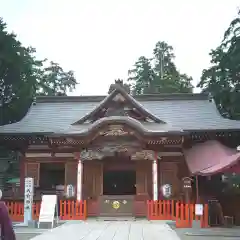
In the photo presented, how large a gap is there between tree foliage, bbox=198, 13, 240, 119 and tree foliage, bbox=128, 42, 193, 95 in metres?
13.3

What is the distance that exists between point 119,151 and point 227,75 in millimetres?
11245

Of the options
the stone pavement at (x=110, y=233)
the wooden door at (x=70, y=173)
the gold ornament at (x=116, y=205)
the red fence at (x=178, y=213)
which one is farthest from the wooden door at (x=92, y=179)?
the stone pavement at (x=110, y=233)

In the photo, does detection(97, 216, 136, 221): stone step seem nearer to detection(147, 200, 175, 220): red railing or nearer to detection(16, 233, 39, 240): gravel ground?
detection(147, 200, 175, 220): red railing

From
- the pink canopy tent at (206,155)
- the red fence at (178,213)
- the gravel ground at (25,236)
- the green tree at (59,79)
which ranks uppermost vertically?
the green tree at (59,79)

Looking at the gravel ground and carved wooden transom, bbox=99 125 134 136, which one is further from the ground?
carved wooden transom, bbox=99 125 134 136

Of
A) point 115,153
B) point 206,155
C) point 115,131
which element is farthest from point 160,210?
point 115,131

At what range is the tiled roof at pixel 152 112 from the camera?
672 inches

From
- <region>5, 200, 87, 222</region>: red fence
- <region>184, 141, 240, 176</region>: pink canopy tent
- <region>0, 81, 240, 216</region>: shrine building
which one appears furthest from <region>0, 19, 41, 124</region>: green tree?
<region>184, 141, 240, 176</region>: pink canopy tent

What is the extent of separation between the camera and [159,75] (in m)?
45.7

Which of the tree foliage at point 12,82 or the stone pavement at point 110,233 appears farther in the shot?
the tree foliage at point 12,82

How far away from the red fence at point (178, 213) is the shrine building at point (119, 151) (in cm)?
115

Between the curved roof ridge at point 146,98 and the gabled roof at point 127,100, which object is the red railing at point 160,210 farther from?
the curved roof ridge at point 146,98

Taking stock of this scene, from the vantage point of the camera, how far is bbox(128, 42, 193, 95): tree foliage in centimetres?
4034

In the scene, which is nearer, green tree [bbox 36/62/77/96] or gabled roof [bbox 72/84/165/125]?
gabled roof [bbox 72/84/165/125]
